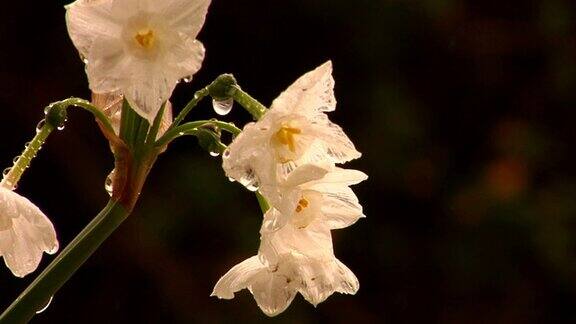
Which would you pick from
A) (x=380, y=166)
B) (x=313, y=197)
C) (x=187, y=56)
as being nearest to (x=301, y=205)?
(x=313, y=197)

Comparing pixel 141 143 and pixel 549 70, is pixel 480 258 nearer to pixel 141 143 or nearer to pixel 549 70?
pixel 549 70

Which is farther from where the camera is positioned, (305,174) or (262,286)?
(262,286)

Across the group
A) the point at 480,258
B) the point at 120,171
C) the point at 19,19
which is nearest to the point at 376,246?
the point at 480,258

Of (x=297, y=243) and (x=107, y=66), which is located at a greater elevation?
Result: (x=107, y=66)

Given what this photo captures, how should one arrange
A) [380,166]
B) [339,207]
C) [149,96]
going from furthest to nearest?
[380,166] < [339,207] < [149,96]

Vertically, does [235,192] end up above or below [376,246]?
above

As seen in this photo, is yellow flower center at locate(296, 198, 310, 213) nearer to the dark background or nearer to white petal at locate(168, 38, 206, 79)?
white petal at locate(168, 38, 206, 79)

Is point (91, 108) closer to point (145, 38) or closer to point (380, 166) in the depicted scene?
point (145, 38)

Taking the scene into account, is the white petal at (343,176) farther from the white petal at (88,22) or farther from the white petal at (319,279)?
the white petal at (88,22)
